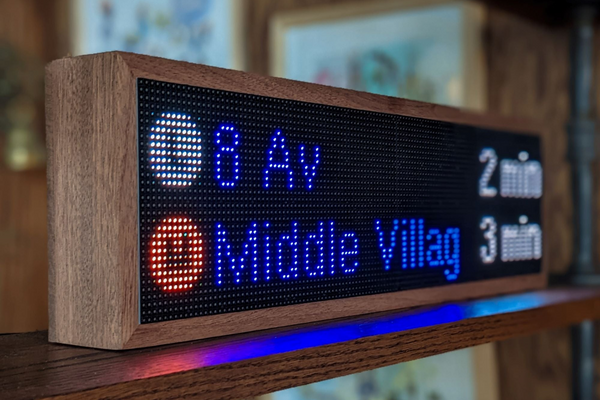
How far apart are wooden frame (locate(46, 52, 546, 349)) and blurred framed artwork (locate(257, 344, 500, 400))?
3.18ft

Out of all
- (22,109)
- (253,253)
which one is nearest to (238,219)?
(253,253)

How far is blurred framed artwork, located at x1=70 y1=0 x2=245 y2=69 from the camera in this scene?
2.28 m

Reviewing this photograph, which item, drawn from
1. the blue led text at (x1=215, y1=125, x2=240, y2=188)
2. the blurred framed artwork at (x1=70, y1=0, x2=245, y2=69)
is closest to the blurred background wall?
the blurred framed artwork at (x1=70, y1=0, x2=245, y2=69)

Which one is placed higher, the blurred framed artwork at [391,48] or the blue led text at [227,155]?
the blurred framed artwork at [391,48]

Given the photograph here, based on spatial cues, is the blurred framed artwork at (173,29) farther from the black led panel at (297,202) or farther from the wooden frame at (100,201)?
the wooden frame at (100,201)

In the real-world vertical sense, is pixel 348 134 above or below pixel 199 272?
above

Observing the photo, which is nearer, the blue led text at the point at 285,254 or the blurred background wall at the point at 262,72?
the blue led text at the point at 285,254

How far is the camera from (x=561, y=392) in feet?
5.05

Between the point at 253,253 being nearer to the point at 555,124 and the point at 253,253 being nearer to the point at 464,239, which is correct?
the point at 464,239

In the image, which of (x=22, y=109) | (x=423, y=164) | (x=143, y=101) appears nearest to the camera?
(x=143, y=101)

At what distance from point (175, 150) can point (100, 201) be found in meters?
0.09

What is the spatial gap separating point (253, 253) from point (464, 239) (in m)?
0.40

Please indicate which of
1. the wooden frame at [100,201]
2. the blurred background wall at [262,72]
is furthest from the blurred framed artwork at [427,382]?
the wooden frame at [100,201]

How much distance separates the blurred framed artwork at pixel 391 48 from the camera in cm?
166
